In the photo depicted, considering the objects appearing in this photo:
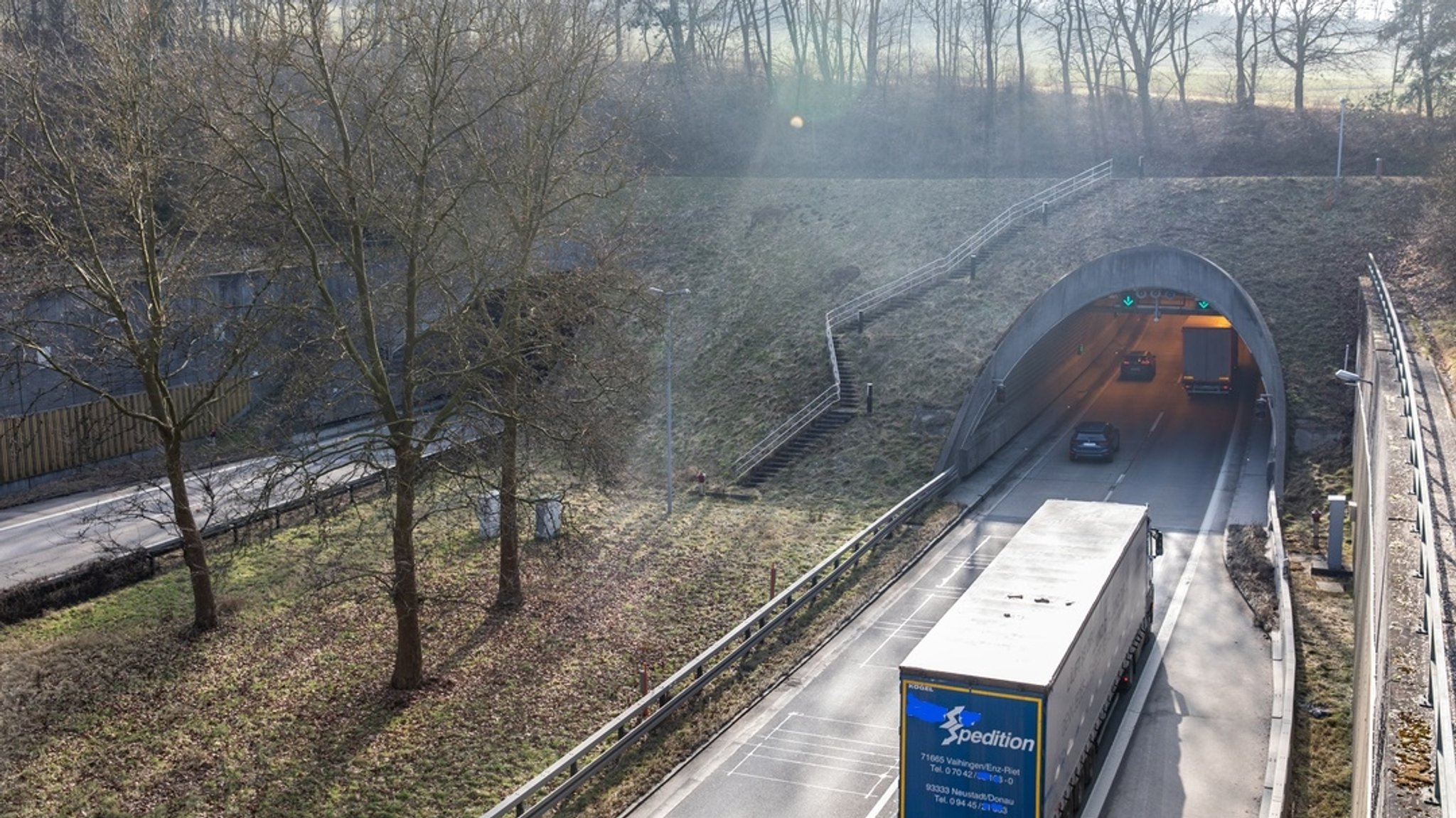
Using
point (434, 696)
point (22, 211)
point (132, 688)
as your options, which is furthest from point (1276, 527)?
point (22, 211)

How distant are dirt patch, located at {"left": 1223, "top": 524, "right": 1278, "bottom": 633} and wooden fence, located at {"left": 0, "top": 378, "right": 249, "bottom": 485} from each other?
2604 cm

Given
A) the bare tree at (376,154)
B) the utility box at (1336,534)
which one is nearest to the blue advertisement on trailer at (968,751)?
the bare tree at (376,154)

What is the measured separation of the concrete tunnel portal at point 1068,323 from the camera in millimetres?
36938

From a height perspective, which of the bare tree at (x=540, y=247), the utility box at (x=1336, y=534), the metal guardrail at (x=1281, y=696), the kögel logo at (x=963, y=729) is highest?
the bare tree at (x=540, y=247)

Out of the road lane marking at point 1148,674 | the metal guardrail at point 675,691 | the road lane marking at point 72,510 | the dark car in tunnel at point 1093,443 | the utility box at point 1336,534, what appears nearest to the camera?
the metal guardrail at point 675,691

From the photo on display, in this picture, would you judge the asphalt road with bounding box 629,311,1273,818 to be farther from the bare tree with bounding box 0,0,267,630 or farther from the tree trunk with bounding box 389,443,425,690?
the bare tree with bounding box 0,0,267,630

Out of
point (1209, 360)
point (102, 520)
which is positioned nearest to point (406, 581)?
point (102, 520)

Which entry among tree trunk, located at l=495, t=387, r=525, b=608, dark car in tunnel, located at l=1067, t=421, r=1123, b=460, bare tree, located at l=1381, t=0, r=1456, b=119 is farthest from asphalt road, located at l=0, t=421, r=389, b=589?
bare tree, located at l=1381, t=0, r=1456, b=119

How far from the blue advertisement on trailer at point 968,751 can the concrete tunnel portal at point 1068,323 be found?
21823mm

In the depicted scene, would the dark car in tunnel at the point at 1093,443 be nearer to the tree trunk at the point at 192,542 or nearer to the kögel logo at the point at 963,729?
the kögel logo at the point at 963,729

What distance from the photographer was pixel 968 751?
14.6m

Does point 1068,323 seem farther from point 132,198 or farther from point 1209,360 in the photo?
point 132,198

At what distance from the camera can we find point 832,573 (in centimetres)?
2764

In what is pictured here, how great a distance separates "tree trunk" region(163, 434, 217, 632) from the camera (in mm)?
23844
